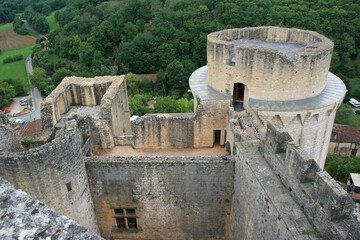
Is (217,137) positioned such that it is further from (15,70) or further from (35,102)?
(15,70)

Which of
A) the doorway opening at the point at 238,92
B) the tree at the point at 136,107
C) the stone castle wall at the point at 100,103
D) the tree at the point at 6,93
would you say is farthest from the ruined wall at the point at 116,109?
the tree at the point at 6,93

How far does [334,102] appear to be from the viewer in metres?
15.5

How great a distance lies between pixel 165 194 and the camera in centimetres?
1393

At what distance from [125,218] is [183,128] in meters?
5.27

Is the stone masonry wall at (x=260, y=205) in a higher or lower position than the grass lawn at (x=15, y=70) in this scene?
higher

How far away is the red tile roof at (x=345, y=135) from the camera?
3825cm

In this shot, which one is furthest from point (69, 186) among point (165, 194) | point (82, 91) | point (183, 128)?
point (82, 91)

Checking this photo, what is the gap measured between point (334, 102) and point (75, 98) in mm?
14873

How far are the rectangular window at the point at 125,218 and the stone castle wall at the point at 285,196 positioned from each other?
16.2 feet

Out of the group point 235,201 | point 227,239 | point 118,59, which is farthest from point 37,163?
point 118,59

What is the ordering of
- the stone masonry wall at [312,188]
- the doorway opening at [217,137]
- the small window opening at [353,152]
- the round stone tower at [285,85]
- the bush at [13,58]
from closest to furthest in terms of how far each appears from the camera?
the stone masonry wall at [312,188] → the round stone tower at [285,85] → the doorway opening at [217,137] → the small window opening at [353,152] → the bush at [13,58]

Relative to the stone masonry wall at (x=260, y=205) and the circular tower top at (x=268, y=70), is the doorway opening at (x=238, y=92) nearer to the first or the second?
the circular tower top at (x=268, y=70)

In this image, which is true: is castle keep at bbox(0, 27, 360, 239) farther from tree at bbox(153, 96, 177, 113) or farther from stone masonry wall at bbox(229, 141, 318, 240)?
tree at bbox(153, 96, 177, 113)

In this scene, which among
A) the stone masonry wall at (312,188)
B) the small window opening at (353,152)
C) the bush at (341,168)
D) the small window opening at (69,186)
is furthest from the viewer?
the small window opening at (353,152)
